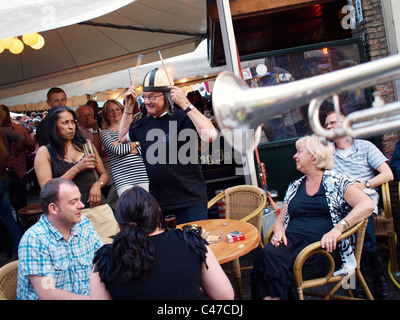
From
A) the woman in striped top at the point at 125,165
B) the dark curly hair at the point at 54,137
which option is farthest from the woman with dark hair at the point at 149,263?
the woman in striped top at the point at 125,165

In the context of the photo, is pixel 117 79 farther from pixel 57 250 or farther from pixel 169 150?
pixel 57 250

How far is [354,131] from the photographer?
4.02 ft

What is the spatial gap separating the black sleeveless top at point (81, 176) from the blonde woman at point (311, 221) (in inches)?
57.4

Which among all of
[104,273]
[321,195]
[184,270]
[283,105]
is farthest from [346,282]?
[283,105]

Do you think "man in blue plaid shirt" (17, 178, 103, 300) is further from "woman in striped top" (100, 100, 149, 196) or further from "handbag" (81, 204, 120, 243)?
"woman in striped top" (100, 100, 149, 196)

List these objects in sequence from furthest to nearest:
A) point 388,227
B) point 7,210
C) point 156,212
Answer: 1. point 7,210
2. point 388,227
3. point 156,212

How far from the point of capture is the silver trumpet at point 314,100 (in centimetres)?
A: 106

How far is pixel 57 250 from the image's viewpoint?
220cm

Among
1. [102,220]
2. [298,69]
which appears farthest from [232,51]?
[102,220]

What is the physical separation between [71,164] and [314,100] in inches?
92.6

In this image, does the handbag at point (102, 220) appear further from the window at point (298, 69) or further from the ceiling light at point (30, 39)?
the ceiling light at point (30, 39)

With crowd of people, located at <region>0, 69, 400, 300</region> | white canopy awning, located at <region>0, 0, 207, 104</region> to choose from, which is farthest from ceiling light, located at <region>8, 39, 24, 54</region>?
crowd of people, located at <region>0, 69, 400, 300</region>

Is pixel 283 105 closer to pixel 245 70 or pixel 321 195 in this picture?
pixel 321 195
